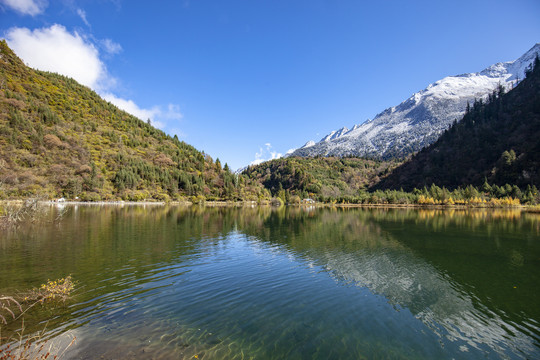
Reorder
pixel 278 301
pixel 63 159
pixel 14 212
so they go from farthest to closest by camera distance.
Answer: pixel 63 159 < pixel 14 212 < pixel 278 301

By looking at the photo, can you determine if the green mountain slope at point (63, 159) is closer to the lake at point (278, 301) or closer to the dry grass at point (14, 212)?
the dry grass at point (14, 212)

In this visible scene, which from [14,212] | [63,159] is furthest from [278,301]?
[63,159]

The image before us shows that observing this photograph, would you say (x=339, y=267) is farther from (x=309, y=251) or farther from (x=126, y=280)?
(x=126, y=280)

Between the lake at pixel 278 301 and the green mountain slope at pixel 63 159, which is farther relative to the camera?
the green mountain slope at pixel 63 159

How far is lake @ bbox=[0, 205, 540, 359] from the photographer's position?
1142 cm

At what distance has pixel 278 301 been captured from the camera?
16.7 meters

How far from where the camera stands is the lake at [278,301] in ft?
37.5

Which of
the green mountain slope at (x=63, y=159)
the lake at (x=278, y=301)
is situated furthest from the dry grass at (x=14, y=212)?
the green mountain slope at (x=63, y=159)

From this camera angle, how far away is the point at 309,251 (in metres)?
32.4

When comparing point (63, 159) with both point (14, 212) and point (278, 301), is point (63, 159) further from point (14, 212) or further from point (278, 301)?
point (278, 301)

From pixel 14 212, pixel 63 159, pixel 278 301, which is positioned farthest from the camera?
pixel 63 159

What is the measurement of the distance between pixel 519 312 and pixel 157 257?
2903 centimetres

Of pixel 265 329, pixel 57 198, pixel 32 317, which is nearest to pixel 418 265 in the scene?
pixel 265 329

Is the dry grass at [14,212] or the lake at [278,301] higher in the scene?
the dry grass at [14,212]
